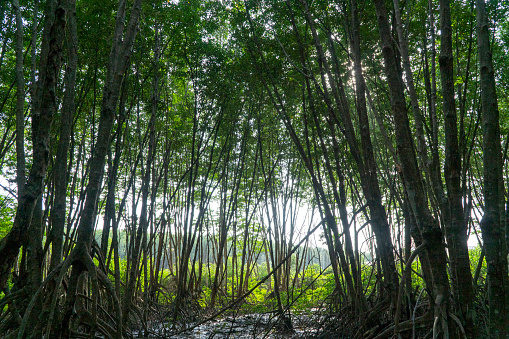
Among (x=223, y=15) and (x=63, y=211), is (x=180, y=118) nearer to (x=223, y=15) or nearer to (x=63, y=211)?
(x=223, y=15)

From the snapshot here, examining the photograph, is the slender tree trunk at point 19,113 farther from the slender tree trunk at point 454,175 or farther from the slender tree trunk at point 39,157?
the slender tree trunk at point 454,175

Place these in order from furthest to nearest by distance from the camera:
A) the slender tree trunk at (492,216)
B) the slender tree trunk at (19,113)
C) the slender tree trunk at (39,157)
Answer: the slender tree trunk at (19,113)
the slender tree trunk at (39,157)
the slender tree trunk at (492,216)

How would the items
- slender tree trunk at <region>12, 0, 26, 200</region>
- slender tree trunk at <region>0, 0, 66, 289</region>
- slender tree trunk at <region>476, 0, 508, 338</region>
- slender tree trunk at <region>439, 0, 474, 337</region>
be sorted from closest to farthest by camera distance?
slender tree trunk at <region>476, 0, 508, 338</region> → slender tree trunk at <region>439, 0, 474, 337</region> → slender tree trunk at <region>0, 0, 66, 289</region> → slender tree trunk at <region>12, 0, 26, 200</region>

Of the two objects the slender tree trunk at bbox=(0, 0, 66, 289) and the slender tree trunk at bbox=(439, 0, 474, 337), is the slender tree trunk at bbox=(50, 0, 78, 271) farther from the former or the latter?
the slender tree trunk at bbox=(439, 0, 474, 337)

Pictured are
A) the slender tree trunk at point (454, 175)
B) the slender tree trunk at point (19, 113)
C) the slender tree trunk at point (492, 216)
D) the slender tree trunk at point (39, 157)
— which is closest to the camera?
the slender tree trunk at point (492, 216)

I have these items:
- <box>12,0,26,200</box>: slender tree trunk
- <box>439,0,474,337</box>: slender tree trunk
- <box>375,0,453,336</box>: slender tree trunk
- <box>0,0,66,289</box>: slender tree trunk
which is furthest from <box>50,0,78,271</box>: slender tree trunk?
<box>439,0,474,337</box>: slender tree trunk

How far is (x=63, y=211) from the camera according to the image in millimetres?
2582

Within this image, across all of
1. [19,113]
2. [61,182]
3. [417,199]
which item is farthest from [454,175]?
[19,113]

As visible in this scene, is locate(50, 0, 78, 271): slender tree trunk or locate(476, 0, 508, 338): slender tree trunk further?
locate(50, 0, 78, 271): slender tree trunk

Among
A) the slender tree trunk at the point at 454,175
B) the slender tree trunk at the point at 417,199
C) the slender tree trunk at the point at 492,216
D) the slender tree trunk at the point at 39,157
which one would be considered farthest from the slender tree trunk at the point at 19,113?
the slender tree trunk at the point at 492,216

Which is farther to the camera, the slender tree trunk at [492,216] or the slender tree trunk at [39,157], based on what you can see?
the slender tree trunk at [39,157]

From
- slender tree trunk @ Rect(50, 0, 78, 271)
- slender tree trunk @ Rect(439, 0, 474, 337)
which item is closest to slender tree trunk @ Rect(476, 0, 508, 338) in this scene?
slender tree trunk @ Rect(439, 0, 474, 337)

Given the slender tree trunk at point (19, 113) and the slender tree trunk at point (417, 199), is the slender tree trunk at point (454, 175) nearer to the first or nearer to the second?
the slender tree trunk at point (417, 199)

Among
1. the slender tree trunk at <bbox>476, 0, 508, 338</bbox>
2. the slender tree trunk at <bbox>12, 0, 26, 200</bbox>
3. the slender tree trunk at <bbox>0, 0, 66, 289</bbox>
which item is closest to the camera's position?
the slender tree trunk at <bbox>476, 0, 508, 338</bbox>
